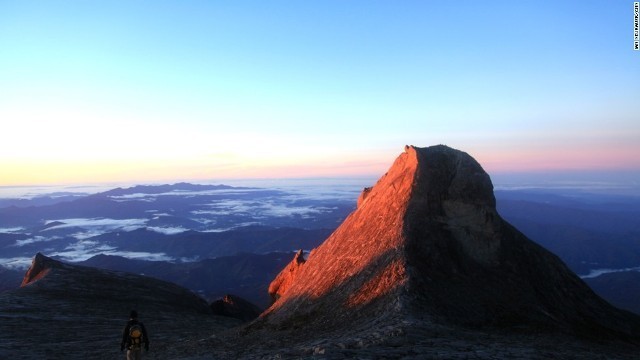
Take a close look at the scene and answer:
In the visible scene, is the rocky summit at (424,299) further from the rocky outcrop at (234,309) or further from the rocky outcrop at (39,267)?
the rocky outcrop at (39,267)

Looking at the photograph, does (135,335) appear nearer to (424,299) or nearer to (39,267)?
(424,299)

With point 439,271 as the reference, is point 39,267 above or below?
below

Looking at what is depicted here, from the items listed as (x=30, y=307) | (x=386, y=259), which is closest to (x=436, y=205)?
(x=386, y=259)

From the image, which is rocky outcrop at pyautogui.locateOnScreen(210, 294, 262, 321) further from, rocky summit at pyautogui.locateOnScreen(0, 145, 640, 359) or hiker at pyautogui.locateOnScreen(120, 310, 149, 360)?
hiker at pyautogui.locateOnScreen(120, 310, 149, 360)

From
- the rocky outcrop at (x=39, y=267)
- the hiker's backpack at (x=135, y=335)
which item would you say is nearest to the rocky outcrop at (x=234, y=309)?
the rocky outcrop at (x=39, y=267)

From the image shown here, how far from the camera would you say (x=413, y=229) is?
103 ft

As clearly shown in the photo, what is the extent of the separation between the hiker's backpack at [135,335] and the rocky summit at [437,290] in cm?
493

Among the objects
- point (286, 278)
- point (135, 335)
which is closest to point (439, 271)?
point (135, 335)

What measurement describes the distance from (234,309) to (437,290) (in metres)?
41.7

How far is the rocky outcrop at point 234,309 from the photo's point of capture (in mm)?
60531

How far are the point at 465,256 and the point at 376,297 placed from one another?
819cm

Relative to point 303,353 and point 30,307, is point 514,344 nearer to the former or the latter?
point 303,353

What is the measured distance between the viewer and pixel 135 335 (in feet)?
73.3

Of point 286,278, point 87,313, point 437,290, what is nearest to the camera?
point 437,290
